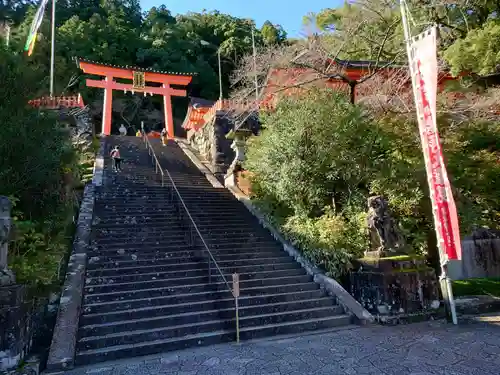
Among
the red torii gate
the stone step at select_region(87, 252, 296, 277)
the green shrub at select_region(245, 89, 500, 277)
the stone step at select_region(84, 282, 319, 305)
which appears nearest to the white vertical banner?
the green shrub at select_region(245, 89, 500, 277)

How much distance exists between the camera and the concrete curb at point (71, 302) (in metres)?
4.72

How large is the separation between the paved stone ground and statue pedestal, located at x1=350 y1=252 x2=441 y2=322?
74 centimetres

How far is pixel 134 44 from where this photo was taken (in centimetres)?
3569

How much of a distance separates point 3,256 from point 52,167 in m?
2.58

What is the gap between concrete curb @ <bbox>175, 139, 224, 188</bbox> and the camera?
14.4 m

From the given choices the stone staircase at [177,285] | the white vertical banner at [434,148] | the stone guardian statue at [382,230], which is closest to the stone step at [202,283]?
the stone staircase at [177,285]

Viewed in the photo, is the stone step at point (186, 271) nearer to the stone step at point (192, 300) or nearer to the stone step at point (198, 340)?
the stone step at point (192, 300)

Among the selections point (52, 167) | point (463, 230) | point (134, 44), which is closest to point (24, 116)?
point (52, 167)

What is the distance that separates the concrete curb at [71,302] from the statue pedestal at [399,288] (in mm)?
5099

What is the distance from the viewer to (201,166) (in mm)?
17109

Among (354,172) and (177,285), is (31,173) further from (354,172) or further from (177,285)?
(354,172)

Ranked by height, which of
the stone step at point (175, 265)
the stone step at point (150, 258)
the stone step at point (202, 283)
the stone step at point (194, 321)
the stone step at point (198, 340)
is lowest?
the stone step at point (198, 340)

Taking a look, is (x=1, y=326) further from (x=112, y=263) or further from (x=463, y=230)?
(x=463, y=230)

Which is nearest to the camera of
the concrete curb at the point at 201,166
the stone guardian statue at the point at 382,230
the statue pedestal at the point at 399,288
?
the statue pedestal at the point at 399,288
